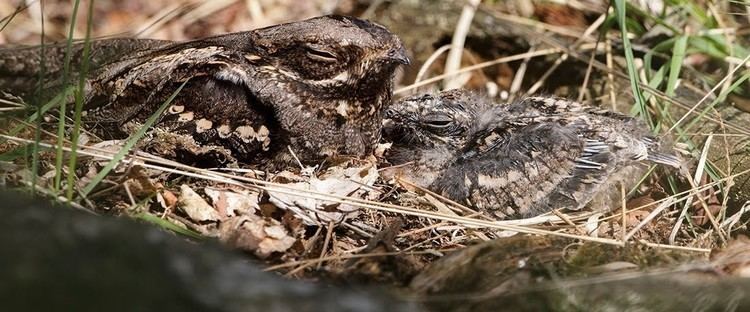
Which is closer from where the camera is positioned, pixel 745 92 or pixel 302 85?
pixel 302 85

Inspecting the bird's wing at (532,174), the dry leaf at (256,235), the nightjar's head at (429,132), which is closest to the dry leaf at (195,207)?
the dry leaf at (256,235)

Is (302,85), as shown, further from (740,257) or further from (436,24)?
(436,24)

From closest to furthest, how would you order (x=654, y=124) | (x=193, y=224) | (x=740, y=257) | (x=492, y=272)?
(x=492, y=272)
(x=740, y=257)
(x=193, y=224)
(x=654, y=124)

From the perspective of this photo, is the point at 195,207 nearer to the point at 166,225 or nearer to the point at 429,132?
the point at 166,225

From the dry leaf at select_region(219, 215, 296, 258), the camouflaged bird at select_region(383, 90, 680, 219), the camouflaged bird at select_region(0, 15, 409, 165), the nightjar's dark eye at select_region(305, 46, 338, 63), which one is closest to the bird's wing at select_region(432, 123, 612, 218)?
the camouflaged bird at select_region(383, 90, 680, 219)

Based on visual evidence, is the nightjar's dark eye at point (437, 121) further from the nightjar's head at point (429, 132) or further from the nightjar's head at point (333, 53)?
the nightjar's head at point (333, 53)

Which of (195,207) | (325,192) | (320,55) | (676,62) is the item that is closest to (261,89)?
(320,55)

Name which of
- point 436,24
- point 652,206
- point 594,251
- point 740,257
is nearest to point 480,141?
A: point 652,206
